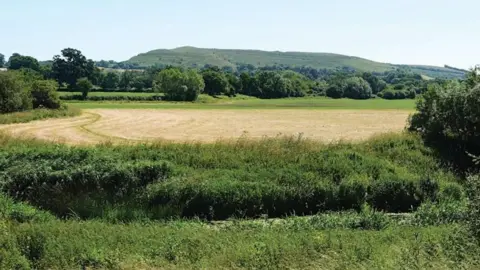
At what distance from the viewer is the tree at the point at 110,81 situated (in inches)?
4993

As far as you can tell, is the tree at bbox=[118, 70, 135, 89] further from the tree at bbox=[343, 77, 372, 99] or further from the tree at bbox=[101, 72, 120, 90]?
the tree at bbox=[343, 77, 372, 99]

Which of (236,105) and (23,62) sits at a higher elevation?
(23,62)

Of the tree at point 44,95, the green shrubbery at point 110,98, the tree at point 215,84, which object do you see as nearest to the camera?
the tree at point 44,95

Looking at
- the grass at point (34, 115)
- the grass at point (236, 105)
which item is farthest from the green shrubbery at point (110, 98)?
the grass at point (34, 115)

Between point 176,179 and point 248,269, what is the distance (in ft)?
36.5

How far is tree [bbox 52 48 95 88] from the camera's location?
124250mm

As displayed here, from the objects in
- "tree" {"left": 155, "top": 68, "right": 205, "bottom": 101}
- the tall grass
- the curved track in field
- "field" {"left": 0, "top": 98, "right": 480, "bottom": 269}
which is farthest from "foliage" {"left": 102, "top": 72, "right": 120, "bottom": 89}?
the tall grass

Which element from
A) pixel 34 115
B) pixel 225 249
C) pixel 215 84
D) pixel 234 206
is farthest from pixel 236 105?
pixel 225 249

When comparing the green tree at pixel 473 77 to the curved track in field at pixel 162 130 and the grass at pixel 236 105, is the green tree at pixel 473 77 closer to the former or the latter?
the curved track in field at pixel 162 130

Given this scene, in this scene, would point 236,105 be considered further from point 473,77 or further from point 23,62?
point 23,62

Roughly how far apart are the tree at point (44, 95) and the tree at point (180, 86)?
162 feet

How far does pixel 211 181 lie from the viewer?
19500 millimetres

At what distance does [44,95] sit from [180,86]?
51321mm

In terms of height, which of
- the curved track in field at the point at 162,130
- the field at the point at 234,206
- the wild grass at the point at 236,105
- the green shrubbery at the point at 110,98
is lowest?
the wild grass at the point at 236,105
